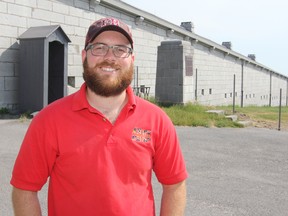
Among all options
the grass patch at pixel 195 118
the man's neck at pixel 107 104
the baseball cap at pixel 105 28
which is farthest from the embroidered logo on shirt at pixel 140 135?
the grass patch at pixel 195 118

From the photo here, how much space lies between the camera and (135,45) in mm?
16406

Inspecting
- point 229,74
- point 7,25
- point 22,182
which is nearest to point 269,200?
point 22,182

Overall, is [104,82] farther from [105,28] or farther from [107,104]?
[105,28]

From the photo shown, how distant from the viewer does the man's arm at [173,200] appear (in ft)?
6.81

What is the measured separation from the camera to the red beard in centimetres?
200

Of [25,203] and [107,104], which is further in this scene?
[107,104]

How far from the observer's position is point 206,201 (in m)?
4.46

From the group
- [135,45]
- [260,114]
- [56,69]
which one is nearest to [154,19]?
[135,45]

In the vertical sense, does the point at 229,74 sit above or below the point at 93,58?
above

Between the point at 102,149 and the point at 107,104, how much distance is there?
0.31 meters

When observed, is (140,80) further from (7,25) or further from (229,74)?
(229,74)

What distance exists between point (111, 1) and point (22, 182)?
1318 centimetres

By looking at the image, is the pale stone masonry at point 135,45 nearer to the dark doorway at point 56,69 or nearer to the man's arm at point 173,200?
the dark doorway at point 56,69

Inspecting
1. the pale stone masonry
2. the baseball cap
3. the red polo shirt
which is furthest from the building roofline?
the red polo shirt
